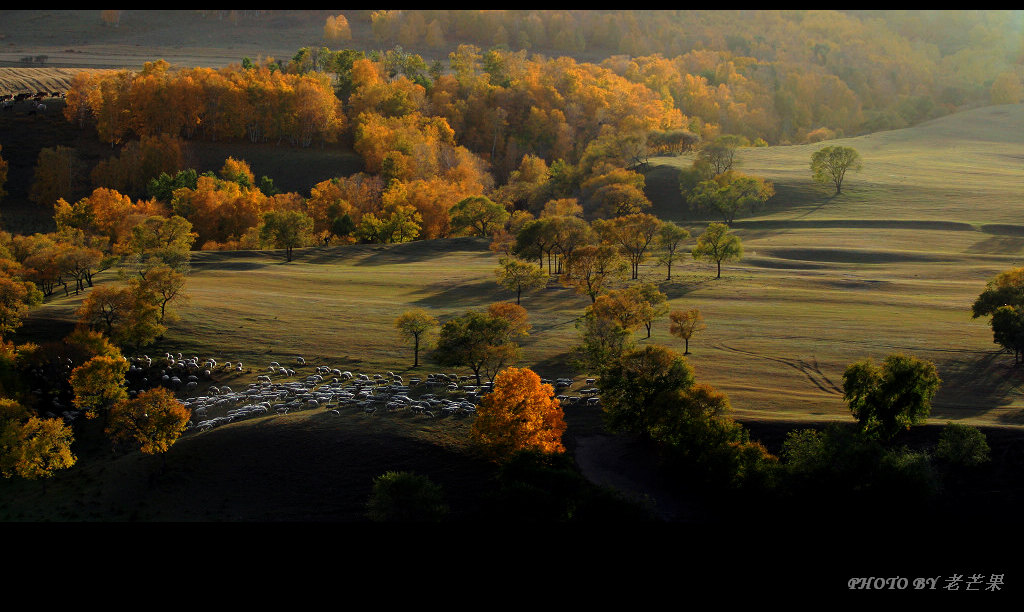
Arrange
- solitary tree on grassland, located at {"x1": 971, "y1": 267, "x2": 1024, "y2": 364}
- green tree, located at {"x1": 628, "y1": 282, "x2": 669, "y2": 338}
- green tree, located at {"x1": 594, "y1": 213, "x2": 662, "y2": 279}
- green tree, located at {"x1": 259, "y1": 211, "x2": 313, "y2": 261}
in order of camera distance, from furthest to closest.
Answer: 1. green tree, located at {"x1": 259, "y1": 211, "x2": 313, "y2": 261}
2. green tree, located at {"x1": 594, "y1": 213, "x2": 662, "y2": 279}
3. green tree, located at {"x1": 628, "y1": 282, "x2": 669, "y2": 338}
4. solitary tree on grassland, located at {"x1": 971, "y1": 267, "x2": 1024, "y2": 364}

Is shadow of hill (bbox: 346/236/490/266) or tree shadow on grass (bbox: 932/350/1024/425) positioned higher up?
shadow of hill (bbox: 346/236/490/266)

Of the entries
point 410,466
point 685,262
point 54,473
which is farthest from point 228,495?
point 685,262

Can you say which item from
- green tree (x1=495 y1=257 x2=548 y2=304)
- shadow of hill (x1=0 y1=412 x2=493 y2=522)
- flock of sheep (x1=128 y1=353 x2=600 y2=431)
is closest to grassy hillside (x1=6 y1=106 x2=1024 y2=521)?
shadow of hill (x1=0 y1=412 x2=493 y2=522)

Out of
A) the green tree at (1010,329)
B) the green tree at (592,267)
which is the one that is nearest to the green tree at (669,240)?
the green tree at (592,267)

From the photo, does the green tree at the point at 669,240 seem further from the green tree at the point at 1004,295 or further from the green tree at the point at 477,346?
the green tree at the point at 477,346

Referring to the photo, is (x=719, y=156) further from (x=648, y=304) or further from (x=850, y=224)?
(x=648, y=304)

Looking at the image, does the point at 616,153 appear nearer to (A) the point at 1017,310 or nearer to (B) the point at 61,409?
(A) the point at 1017,310

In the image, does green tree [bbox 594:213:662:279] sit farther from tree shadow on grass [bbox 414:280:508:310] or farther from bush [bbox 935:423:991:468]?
bush [bbox 935:423:991:468]
